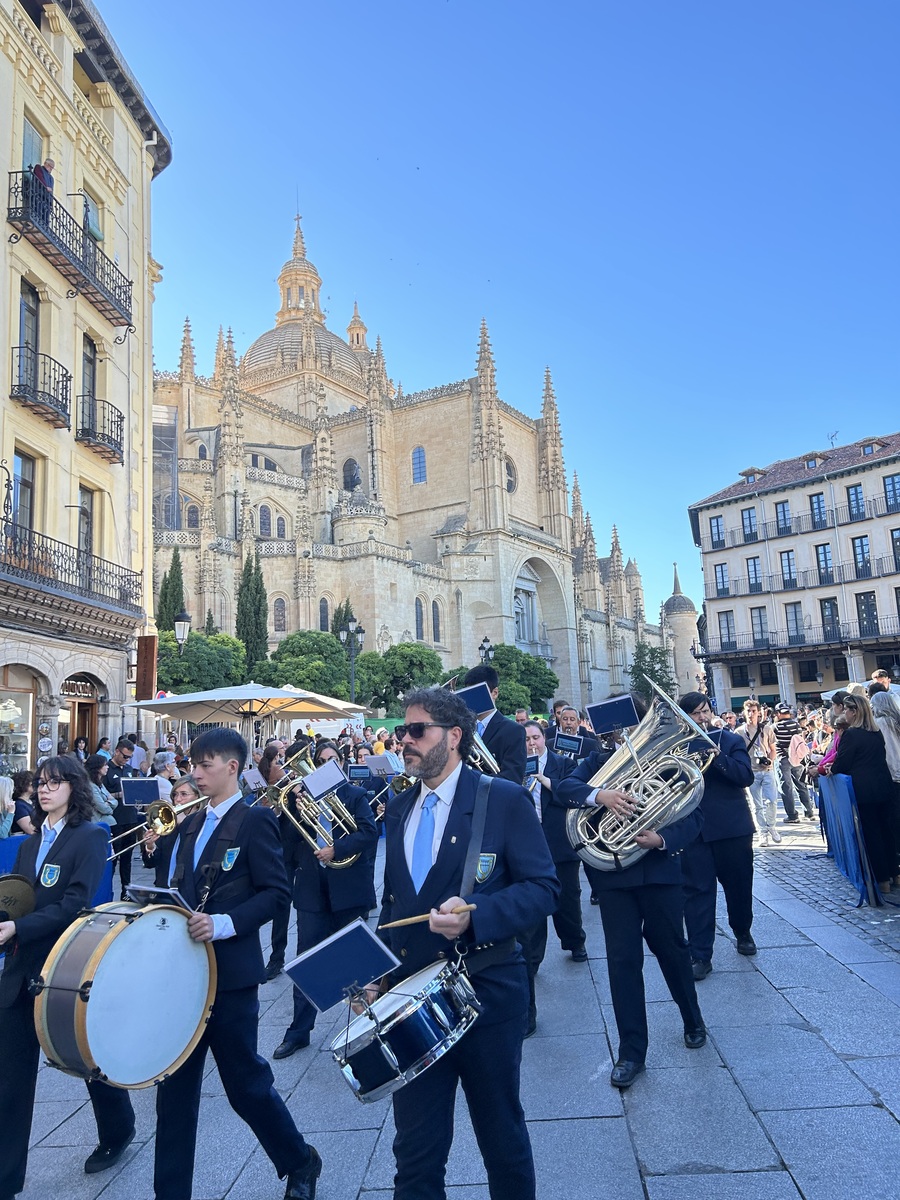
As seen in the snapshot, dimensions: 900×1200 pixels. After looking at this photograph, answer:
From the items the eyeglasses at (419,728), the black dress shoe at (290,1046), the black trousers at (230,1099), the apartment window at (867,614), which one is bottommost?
the black dress shoe at (290,1046)

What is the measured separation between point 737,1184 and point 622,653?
7093 cm

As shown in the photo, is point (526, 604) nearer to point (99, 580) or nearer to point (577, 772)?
point (99, 580)

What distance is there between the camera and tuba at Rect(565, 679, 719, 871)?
14.0 ft

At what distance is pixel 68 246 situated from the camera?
49.1ft

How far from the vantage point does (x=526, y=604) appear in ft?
205

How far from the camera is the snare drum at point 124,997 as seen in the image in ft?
9.58

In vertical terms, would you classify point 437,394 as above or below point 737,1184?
above

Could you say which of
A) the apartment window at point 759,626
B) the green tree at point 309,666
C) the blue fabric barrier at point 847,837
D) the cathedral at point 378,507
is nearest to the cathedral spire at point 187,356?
the cathedral at point 378,507

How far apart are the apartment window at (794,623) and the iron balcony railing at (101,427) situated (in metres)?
33.0

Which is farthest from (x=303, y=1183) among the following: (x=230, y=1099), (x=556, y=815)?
(x=556, y=815)

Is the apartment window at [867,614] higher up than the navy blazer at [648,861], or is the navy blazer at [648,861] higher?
the apartment window at [867,614]

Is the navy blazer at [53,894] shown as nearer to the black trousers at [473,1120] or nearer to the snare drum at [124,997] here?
the snare drum at [124,997]

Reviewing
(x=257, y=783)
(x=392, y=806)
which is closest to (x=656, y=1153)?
(x=392, y=806)

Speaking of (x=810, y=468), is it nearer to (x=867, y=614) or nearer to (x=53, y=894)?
(x=867, y=614)
